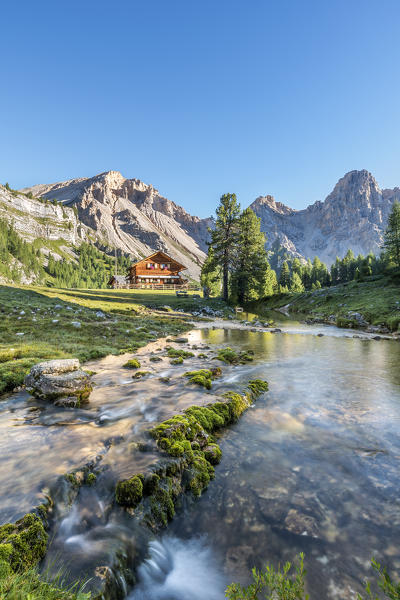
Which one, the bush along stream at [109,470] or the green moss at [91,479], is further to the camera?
the green moss at [91,479]

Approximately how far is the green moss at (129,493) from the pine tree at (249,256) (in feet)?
154

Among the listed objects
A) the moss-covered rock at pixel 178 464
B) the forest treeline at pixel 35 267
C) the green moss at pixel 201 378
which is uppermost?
the forest treeline at pixel 35 267

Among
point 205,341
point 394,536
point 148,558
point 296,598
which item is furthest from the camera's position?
point 205,341

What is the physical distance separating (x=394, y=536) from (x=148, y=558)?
4.31m

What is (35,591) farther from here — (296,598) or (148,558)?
(296,598)

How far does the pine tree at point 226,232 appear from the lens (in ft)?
163

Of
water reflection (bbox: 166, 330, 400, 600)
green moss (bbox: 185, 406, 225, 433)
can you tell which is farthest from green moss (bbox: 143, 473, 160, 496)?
green moss (bbox: 185, 406, 225, 433)

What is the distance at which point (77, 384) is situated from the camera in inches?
369

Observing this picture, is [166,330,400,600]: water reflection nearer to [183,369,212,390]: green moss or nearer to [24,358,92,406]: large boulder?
[183,369,212,390]: green moss

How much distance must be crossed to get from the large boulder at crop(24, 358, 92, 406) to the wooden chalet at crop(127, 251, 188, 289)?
250ft

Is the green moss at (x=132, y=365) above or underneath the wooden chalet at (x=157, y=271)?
underneath

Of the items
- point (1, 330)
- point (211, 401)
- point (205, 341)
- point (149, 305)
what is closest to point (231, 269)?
point (149, 305)

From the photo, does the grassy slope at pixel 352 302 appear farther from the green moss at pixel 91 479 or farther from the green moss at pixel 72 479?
the green moss at pixel 72 479

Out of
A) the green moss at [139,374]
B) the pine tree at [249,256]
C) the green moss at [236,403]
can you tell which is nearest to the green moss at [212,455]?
the green moss at [236,403]
